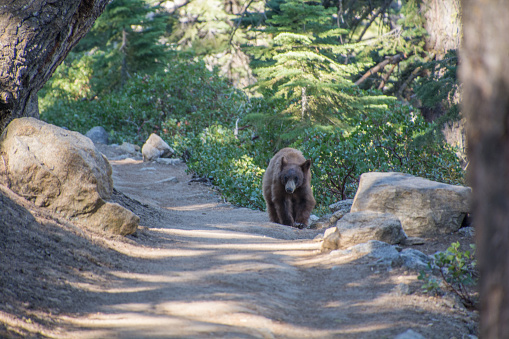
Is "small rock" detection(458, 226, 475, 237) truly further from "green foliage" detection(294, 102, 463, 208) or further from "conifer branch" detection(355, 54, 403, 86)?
"conifer branch" detection(355, 54, 403, 86)

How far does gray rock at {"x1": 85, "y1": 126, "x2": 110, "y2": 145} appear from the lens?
1880 centimetres

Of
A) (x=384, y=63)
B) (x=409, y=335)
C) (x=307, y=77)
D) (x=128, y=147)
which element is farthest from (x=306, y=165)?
(x=128, y=147)

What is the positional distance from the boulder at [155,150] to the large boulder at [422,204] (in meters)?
10.3

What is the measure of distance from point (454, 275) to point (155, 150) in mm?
12666

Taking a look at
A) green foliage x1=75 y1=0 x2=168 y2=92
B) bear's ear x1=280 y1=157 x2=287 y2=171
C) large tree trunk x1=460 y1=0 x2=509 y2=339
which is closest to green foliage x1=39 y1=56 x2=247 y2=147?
green foliage x1=75 y1=0 x2=168 y2=92

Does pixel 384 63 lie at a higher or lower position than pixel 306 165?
higher

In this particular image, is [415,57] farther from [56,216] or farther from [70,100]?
[70,100]

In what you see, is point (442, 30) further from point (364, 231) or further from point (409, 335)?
point (409, 335)

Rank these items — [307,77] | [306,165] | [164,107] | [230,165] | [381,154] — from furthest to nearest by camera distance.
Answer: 1. [164,107]
2. [307,77]
3. [230,165]
4. [381,154]
5. [306,165]

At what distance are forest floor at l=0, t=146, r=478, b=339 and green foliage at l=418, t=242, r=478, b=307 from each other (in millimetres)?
106

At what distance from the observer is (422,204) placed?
568 cm

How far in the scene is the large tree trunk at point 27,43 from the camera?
4816 millimetres

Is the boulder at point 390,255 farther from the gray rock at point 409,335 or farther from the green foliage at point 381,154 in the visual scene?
the green foliage at point 381,154

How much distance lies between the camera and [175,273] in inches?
159
